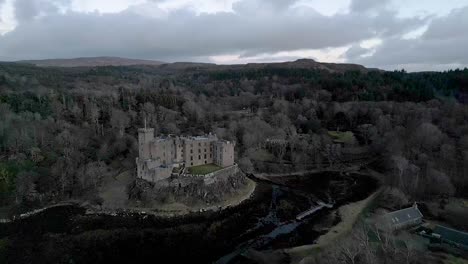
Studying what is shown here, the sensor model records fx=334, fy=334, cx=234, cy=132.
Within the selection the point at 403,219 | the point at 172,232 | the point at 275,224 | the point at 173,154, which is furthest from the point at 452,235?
the point at 173,154

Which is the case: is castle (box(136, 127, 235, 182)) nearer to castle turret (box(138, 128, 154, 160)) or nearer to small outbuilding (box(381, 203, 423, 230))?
castle turret (box(138, 128, 154, 160))

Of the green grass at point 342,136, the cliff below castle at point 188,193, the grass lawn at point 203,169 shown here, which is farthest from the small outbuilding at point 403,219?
the green grass at point 342,136

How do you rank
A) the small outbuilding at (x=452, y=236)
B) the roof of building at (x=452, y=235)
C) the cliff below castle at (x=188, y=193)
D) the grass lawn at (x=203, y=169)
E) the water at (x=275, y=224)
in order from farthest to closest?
1. the grass lawn at (x=203, y=169)
2. the cliff below castle at (x=188, y=193)
3. the water at (x=275, y=224)
4. the roof of building at (x=452, y=235)
5. the small outbuilding at (x=452, y=236)

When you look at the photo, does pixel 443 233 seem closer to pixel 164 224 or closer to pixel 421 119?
pixel 164 224

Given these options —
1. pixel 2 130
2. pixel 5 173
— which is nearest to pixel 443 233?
pixel 5 173

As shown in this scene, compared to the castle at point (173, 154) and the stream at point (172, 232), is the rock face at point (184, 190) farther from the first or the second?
the stream at point (172, 232)

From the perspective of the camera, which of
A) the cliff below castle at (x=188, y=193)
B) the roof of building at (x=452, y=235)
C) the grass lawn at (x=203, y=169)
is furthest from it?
the grass lawn at (x=203, y=169)
